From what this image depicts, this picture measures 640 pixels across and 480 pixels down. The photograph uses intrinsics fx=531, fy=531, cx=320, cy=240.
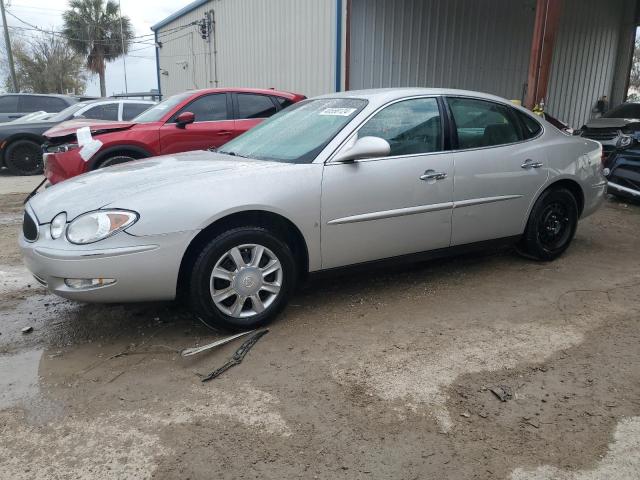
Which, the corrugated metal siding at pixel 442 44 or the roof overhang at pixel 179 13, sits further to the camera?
the roof overhang at pixel 179 13

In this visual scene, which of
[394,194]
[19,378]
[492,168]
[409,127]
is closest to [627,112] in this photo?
[492,168]

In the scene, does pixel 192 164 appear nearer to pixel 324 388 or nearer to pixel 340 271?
pixel 340 271

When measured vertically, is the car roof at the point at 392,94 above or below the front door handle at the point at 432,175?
above

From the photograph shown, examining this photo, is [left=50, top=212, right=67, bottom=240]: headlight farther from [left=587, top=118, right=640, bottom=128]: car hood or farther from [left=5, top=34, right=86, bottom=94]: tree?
[left=5, top=34, right=86, bottom=94]: tree

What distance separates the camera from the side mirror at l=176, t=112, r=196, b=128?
260 inches

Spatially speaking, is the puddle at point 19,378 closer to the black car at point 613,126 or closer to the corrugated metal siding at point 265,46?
the corrugated metal siding at point 265,46

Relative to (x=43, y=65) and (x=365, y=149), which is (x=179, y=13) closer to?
(x=365, y=149)

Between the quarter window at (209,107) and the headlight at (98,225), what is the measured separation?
14.4 feet

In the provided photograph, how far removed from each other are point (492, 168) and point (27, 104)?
12313mm

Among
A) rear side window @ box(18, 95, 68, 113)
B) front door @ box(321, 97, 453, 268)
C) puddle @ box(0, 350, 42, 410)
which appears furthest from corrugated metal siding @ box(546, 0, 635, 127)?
puddle @ box(0, 350, 42, 410)

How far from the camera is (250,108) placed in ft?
24.5

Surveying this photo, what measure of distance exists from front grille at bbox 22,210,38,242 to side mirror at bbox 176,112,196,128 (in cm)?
345

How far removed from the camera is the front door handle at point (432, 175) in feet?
12.6

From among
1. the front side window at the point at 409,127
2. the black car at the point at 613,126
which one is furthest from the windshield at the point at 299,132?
the black car at the point at 613,126
